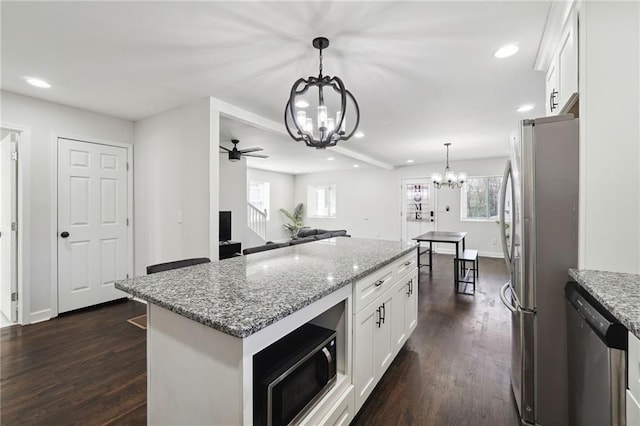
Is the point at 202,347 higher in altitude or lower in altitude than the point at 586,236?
lower

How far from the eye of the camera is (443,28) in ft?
6.11

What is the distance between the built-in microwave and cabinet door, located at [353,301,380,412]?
6.8 inches

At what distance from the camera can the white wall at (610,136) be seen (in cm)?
132

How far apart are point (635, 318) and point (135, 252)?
184 inches

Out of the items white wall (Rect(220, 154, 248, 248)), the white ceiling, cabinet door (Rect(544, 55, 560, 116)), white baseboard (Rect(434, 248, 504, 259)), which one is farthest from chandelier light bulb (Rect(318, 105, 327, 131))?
white baseboard (Rect(434, 248, 504, 259))

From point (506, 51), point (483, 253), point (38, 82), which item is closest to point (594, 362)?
point (506, 51)

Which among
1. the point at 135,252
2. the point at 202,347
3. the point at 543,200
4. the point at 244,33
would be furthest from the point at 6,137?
the point at 543,200

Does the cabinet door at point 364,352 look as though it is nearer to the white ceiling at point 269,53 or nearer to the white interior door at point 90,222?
the white ceiling at point 269,53

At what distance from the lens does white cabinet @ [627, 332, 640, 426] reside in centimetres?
87

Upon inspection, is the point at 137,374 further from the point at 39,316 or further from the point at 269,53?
the point at 269,53

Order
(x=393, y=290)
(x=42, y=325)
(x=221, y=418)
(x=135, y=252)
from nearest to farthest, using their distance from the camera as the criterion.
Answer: (x=221, y=418)
(x=393, y=290)
(x=42, y=325)
(x=135, y=252)

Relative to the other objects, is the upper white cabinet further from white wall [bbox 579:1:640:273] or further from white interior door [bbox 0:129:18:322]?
white interior door [bbox 0:129:18:322]

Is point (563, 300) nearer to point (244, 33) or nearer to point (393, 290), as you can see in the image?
point (393, 290)

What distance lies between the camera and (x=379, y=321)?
73.2 inches
